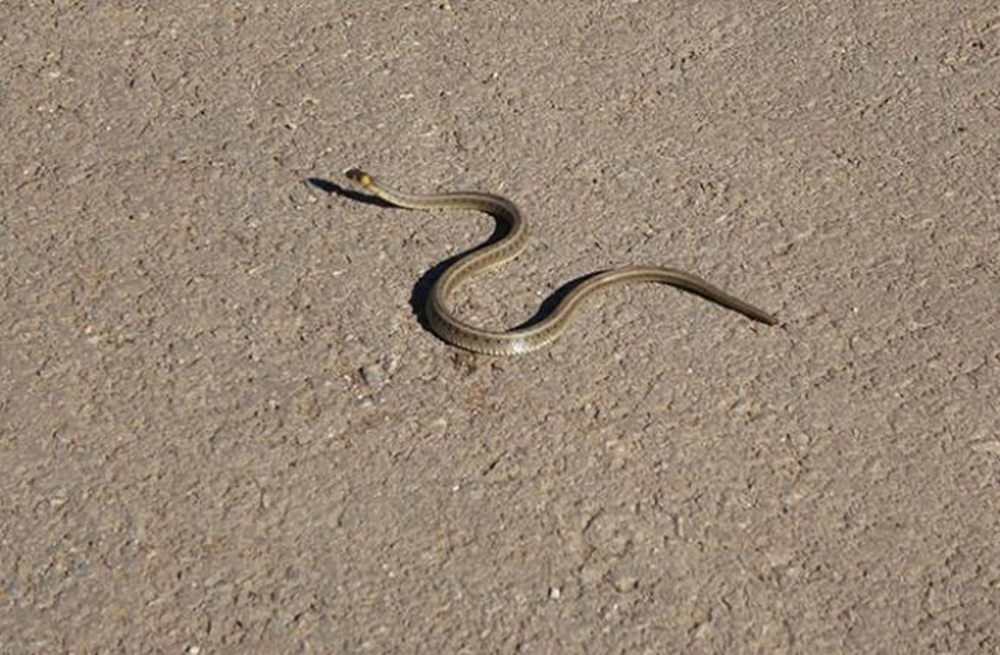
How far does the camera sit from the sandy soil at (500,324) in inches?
205

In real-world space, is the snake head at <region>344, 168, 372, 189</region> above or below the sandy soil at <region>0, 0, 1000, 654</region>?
above

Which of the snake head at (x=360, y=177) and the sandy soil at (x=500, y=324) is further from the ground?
the snake head at (x=360, y=177)

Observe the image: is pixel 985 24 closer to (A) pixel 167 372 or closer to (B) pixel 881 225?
(B) pixel 881 225

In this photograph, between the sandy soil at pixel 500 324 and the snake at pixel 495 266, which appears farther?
the snake at pixel 495 266

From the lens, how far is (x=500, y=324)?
20.8 feet

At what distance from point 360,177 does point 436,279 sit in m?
0.67

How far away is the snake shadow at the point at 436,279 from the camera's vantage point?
6.33 metres

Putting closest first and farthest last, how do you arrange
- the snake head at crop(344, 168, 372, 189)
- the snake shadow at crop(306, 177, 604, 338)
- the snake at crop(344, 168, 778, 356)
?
the snake at crop(344, 168, 778, 356)
the snake shadow at crop(306, 177, 604, 338)
the snake head at crop(344, 168, 372, 189)

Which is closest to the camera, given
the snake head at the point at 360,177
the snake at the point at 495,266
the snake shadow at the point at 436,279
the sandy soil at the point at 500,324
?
the sandy soil at the point at 500,324

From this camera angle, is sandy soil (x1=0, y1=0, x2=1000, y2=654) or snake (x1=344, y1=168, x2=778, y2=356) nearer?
sandy soil (x1=0, y1=0, x2=1000, y2=654)

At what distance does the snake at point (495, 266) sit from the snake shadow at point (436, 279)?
0.02 meters

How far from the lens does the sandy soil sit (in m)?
5.20

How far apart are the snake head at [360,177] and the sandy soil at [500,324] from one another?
0.09 m

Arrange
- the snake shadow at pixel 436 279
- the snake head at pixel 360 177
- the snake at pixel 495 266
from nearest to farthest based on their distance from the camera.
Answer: the snake at pixel 495 266 < the snake shadow at pixel 436 279 < the snake head at pixel 360 177
